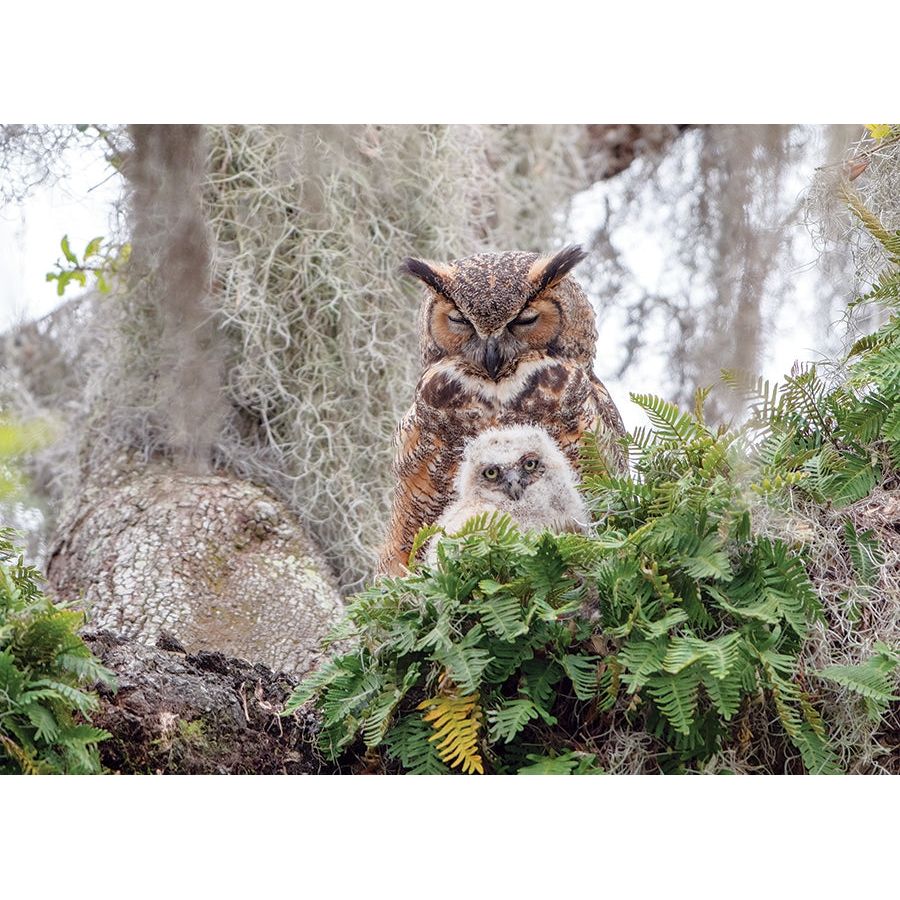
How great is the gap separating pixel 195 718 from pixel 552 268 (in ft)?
3.52

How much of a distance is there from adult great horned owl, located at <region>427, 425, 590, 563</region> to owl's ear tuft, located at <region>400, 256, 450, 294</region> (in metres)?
0.36

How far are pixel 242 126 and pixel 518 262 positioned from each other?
965 mm

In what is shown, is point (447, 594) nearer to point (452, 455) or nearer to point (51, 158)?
point (452, 455)

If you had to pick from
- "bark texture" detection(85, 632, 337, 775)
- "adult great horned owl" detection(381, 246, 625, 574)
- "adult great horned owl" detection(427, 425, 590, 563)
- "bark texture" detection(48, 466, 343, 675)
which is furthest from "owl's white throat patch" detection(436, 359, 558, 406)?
"bark texture" detection(85, 632, 337, 775)

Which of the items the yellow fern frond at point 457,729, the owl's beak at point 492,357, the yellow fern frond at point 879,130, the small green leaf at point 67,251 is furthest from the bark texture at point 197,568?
the yellow fern frond at point 879,130

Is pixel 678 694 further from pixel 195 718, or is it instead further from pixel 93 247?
pixel 93 247

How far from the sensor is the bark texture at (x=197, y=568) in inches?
96.6

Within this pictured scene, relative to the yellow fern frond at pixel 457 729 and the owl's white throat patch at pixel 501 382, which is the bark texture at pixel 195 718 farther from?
the owl's white throat patch at pixel 501 382

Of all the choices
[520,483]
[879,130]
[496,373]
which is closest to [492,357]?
[496,373]

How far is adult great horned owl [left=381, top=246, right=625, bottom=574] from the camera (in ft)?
A: 7.31

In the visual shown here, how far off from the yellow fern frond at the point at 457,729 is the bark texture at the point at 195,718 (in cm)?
22

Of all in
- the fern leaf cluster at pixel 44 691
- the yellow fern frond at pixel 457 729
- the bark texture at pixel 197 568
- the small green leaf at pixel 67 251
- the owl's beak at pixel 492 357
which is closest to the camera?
the fern leaf cluster at pixel 44 691

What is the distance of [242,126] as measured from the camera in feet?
9.44

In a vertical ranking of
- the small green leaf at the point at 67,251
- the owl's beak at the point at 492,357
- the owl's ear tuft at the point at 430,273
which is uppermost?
the small green leaf at the point at 67,251
